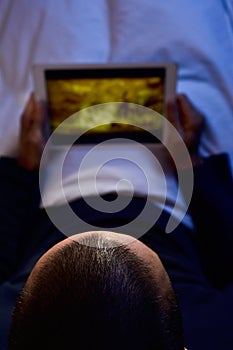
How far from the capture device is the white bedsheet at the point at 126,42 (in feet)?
4.19

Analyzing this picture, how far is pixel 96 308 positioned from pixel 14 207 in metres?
0.62

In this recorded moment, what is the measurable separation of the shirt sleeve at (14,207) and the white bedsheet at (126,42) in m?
0.13

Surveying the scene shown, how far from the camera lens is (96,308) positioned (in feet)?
1.55

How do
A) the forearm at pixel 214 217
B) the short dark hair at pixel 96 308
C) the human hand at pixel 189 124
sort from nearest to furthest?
1. the short dark hair at pixel 96 308
2. the forearm at pixel 214 217
3. the human hand at pixel 189 124

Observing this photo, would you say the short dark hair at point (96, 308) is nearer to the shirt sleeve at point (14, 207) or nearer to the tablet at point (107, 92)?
the shirt sleeve at point (14, 207)

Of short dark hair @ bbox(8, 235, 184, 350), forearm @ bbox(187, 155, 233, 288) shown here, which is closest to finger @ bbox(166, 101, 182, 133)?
forearm @ bbox(187, 155, 233, 288)

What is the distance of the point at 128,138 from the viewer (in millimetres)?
1116

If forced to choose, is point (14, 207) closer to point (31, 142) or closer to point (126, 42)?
point (31, 142)

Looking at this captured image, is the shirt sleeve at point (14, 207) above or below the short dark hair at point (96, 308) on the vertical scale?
below

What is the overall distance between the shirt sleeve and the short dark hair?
1.54ft

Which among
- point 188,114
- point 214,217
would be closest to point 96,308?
point 214,217

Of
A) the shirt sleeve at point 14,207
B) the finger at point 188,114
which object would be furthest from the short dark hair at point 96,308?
the finger at point 188,114

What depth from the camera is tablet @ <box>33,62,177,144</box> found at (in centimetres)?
109

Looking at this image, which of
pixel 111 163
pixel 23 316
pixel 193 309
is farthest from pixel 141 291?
pixel 111 163
